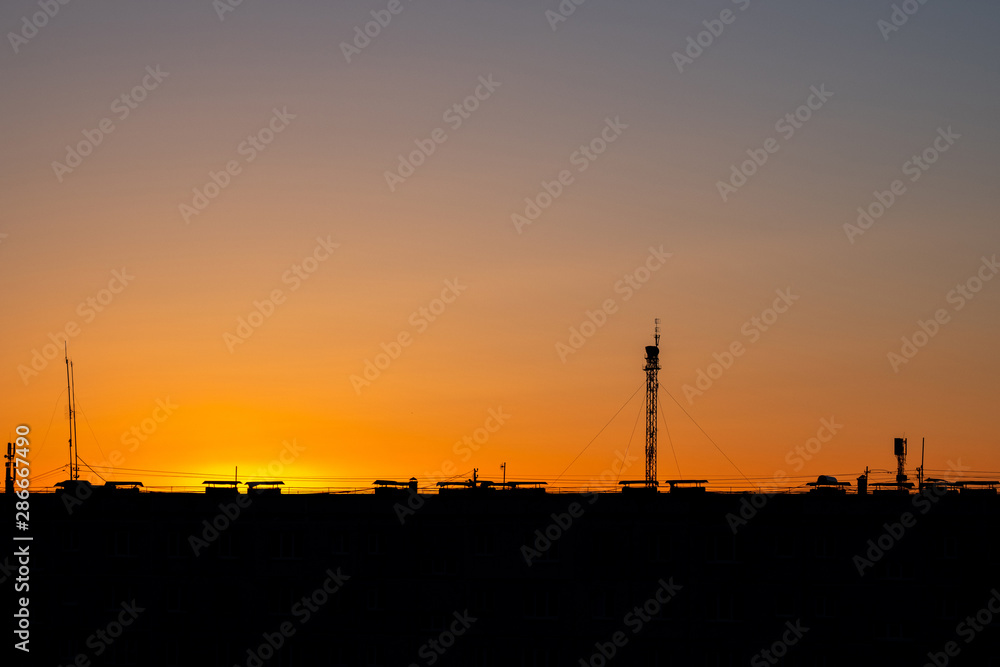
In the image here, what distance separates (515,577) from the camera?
282 ft

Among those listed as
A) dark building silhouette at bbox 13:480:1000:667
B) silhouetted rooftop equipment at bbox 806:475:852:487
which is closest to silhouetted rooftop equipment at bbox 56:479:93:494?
dark building silhouette at bbox 13:480:1000:667

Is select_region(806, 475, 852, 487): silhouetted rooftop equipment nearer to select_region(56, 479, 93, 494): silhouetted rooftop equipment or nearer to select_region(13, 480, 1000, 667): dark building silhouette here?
select_region(13, 480, 1000, 667): dark building silhouette

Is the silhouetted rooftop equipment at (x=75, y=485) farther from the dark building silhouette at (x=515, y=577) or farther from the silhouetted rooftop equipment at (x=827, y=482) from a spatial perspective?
the silhouetted rooftop equipment at (x=827, y=482)

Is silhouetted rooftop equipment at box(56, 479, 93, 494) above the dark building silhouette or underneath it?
above

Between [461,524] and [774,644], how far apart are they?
20714mm

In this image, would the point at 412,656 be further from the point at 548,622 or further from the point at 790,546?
the point at 790,546

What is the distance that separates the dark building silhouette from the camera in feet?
274

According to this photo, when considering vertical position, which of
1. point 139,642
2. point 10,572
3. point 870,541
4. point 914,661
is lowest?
point 914,661

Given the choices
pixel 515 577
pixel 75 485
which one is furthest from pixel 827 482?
pixel 75 485

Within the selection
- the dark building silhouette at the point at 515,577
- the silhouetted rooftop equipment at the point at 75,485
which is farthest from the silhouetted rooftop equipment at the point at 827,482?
the silhouetted rooftop equipment at the point at 75,485

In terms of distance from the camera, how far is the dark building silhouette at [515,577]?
83.5 metres

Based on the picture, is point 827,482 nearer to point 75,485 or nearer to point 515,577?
point 515,577

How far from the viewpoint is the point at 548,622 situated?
279 feet

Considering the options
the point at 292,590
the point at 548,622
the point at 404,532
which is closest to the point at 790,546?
the point at 548,622
